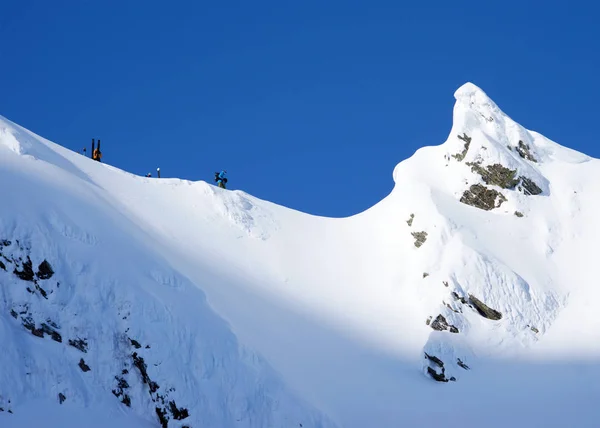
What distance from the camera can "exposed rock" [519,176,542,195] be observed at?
179 ft

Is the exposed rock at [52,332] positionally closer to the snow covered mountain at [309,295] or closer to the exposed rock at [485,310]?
the snow covered mountain at [309,295]

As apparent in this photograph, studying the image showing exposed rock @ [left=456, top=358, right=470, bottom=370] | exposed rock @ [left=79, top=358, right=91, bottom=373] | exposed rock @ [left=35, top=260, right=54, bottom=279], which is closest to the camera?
exposed rock @ [left=79, top=358, right=91, bottom=373]

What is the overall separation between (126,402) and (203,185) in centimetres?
2148

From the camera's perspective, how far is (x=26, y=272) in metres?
35.4

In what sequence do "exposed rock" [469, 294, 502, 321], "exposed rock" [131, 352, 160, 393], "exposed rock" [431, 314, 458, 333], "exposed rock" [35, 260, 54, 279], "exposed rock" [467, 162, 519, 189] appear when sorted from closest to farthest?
"exposed rock" [131, 352, 160, 393], "exposed rock" [35, 260, 54, 279], "exposed rock" [431, 314, 458, 333], "exposed rock" [469, 294, 502, 321], "exposed rock" [467, 162, 519, 189]

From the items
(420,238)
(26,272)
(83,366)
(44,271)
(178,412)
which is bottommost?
(178,412)

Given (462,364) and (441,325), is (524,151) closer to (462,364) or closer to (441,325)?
(441,325)

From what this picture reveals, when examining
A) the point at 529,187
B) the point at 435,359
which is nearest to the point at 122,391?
the point at 435,359

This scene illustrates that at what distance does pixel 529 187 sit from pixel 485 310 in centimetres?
1128

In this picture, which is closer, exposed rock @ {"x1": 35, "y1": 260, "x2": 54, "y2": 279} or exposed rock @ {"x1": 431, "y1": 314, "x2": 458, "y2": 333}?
exposed rock @ {"x1": 35, "y1": 260, "x2": 54, "y2": 279}

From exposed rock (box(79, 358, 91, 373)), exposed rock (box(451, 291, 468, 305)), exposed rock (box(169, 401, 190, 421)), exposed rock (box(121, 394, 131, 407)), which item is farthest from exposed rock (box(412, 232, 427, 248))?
exposed rock (box(79, 358, 91, 373))

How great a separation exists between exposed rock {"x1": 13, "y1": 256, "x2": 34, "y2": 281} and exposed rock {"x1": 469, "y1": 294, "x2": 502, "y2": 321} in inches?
906

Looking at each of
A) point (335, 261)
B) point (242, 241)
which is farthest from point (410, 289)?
point (242, 241)

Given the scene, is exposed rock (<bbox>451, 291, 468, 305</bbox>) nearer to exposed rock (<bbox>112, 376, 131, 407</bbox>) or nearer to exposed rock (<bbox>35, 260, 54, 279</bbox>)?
exposed rock (<bbox>112, 376, 131, 407</bbox>)
